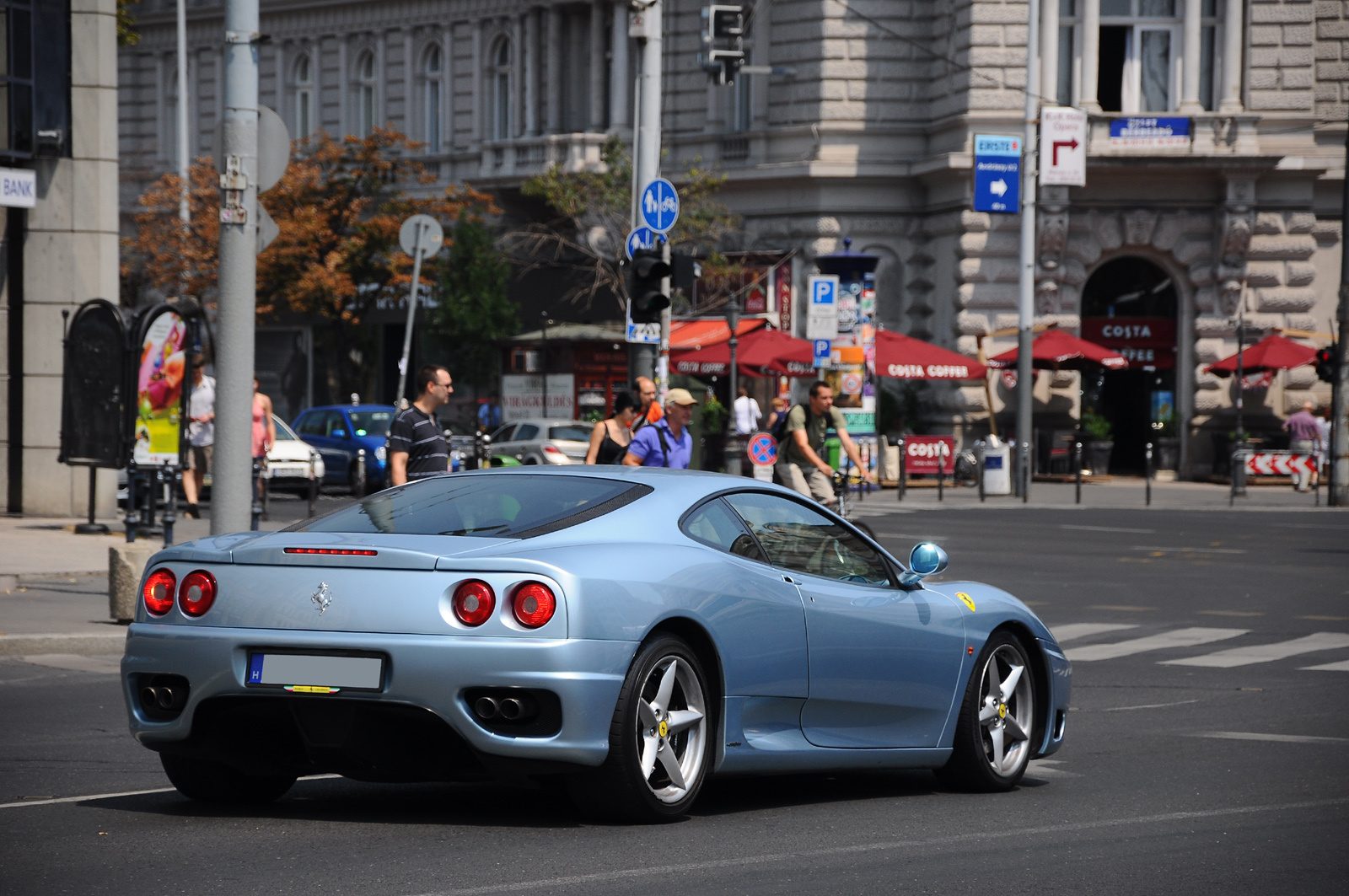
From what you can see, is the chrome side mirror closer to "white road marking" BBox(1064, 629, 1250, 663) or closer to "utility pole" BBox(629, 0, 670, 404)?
"white road marking" BBox(1064, 629, 1250, 663)

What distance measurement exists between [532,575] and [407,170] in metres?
39.5

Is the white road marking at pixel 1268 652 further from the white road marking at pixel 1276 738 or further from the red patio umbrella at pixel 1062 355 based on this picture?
the red patio umbrella at pixel 1062 355

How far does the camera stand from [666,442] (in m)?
15.0

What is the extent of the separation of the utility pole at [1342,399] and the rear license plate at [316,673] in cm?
2732

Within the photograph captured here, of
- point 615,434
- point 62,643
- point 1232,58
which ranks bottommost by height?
point 62,643

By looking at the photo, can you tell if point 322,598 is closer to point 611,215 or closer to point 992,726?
point 992,726

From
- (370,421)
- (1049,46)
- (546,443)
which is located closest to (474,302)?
(370,421)

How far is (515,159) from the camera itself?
142ft

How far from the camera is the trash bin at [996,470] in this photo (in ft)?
104

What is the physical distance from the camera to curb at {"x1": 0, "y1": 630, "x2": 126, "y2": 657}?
11.4m

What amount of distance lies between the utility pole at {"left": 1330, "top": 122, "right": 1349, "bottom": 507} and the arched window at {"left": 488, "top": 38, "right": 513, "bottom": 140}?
2066cm

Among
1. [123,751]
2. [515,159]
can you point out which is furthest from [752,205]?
[123,751]

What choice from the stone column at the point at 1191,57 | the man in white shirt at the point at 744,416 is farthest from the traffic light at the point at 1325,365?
the man in white shirt at the point at 744,416

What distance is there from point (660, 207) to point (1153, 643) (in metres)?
6.59
